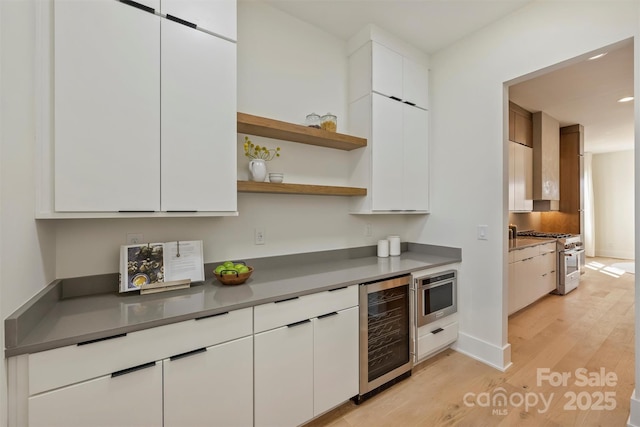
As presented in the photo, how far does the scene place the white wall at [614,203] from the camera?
698 centimetres

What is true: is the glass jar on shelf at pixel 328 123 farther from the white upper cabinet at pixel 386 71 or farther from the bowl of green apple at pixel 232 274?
the bowl of green apple at pixel 232 274

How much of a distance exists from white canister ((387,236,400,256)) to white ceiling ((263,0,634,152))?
6.05 ft

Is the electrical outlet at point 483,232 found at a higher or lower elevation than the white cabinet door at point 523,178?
lower

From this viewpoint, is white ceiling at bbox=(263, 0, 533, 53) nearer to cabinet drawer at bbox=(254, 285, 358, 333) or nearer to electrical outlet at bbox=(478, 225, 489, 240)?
electrical outlet at bbox=(478, 225, 489, 240)

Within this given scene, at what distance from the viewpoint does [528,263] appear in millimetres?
3654

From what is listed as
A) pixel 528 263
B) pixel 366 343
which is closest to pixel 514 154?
pixel 528 263

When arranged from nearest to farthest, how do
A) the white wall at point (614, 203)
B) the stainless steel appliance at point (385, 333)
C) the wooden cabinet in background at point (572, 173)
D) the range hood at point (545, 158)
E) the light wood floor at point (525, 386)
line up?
the light wood floor at point (525, 386) → the stainless steel appliance at point (385, 333) → the range hood at point (545, 158) → the wooden cabinet in background at point (572, 173) → the white wall at point (614, 203)

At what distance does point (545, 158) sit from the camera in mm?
4531

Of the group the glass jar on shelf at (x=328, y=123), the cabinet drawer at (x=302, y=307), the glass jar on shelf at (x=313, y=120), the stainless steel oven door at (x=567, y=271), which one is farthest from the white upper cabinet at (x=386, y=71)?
the stainless steel oven door at (x=567, y=271)

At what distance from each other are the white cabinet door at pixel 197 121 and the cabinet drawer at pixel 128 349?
62cm

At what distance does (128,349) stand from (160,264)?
21.9 inches

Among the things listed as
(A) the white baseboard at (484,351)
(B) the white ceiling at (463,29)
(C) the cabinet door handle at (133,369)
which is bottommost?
(A) the white baseboard at (484,351)

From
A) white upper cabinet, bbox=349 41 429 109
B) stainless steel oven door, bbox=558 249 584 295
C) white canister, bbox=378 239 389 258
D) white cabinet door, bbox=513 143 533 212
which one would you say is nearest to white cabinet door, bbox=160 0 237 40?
white upper cabinet, bbox=349 41 429 109

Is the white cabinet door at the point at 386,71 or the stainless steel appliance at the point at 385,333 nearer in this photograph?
the stainless steel appliance at the point at 385,333
